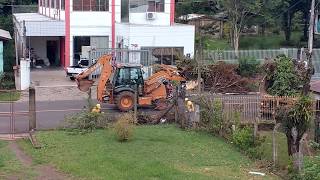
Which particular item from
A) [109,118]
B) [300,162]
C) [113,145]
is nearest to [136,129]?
[109,118]

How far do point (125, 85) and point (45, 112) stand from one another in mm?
3862

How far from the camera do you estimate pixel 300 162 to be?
56.3 feet

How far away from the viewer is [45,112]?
1138 inches

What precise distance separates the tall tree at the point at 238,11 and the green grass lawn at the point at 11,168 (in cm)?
3346

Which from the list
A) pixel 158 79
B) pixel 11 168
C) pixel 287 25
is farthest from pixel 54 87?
pixel 287 25

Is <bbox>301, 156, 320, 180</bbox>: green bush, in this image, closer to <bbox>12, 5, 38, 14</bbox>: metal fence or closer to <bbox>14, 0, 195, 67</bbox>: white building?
<bbox>14, 0, 195, 67</bbox>: white building

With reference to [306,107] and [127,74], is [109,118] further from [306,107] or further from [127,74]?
A: [306,107]

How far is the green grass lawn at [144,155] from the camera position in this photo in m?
18.2

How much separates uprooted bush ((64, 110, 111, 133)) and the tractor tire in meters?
3.68

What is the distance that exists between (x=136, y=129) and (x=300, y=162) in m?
8.91

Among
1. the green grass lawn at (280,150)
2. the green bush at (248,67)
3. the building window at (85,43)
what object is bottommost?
the green grass lawn at (280,150)

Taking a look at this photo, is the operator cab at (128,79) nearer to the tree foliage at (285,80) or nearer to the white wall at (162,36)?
the tree foliage at (285,80)

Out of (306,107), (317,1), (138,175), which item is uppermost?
(317,1)

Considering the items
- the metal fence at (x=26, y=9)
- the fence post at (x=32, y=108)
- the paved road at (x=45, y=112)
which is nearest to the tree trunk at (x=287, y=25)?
the metal fence at (x=26, y=9)
